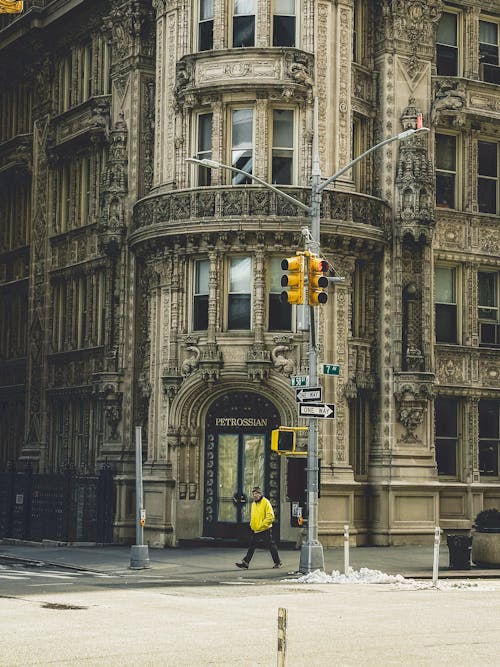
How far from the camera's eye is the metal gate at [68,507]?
3800cm

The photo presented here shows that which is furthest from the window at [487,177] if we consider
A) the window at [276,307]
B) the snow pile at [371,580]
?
the snow pile at [371,580]

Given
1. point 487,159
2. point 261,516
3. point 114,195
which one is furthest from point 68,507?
point 487,159

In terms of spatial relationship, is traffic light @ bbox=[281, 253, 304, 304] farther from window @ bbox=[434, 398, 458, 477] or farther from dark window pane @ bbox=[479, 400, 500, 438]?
dark window pane @ bbox=[479, 400, 500, 438]

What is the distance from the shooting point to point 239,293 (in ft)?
119

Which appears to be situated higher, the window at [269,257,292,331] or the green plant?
the window at [269,257,292,331]

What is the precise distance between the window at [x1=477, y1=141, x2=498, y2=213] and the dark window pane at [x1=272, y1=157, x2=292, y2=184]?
7210 millimetres

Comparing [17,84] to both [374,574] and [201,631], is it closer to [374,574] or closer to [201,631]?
[374,574]

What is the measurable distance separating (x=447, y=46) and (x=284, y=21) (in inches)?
240

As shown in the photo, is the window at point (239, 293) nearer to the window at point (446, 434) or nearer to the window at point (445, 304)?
the window at point (445, 304)

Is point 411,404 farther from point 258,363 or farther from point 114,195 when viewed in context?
point 114,195

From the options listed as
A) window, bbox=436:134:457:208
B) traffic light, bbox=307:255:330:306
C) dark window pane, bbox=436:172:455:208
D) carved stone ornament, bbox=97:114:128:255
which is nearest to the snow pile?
traffic light, bbox=307:255:330:306

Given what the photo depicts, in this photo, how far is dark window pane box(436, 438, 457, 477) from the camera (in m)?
38.9

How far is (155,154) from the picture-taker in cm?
3834

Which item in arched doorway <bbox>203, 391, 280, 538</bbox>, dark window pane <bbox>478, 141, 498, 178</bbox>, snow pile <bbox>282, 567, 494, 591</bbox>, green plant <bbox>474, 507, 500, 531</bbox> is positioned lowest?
snow pile <bbox>282, 567, 494, 591</bbox>
